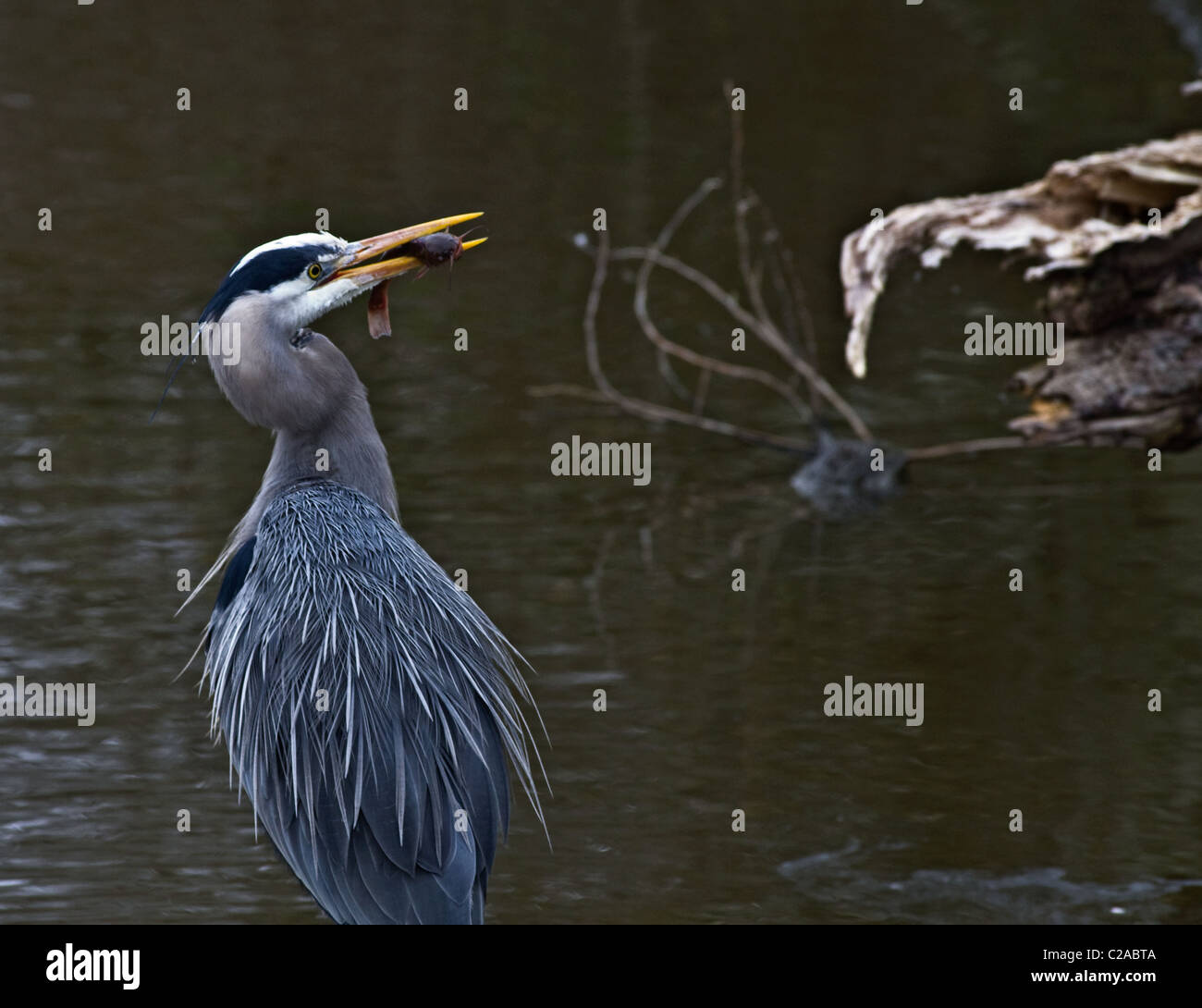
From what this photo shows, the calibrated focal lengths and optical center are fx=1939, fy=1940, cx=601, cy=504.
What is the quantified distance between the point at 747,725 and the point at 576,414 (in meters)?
3.71

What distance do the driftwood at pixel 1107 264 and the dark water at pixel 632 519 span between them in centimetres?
132

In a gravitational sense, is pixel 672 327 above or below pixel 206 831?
above

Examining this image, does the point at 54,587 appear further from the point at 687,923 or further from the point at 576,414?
the point at 687,923

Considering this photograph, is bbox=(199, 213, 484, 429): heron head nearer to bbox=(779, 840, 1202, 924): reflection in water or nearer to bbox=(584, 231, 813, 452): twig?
bbox=(779, 840, 1202, 924): reflection in water

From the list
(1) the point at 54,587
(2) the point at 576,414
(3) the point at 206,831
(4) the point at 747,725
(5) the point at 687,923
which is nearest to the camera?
(5) the point at 687,923

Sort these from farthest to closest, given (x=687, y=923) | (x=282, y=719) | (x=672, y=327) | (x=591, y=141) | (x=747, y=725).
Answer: (x=591, y=141)
(x=672, y=327)
(x=747, y=725)
(x=687, y=923)
(x=282, y=719)

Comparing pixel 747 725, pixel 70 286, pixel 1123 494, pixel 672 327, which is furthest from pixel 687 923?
pixel 70 286

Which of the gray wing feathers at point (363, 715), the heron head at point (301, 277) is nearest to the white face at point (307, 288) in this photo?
the heron head at point (301, 277)

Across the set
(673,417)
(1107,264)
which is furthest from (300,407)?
Result: (673,417)

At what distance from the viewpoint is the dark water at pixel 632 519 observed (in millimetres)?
6547

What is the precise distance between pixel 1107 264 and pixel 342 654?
10.3 ft

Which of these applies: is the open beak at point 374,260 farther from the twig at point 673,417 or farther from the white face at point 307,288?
the twig at point 673,417

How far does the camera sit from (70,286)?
42.4 ft

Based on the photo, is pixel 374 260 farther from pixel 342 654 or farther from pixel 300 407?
pixel 342 654
